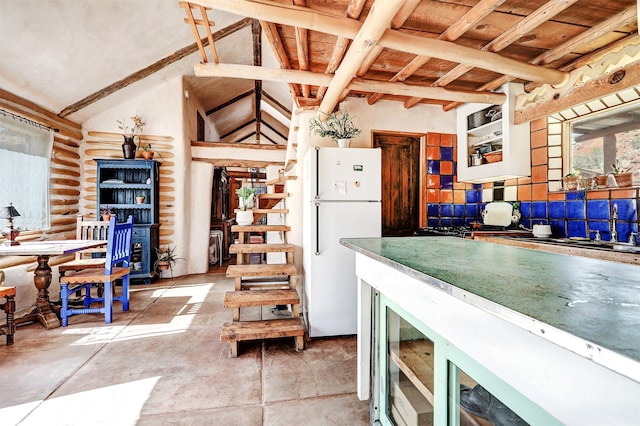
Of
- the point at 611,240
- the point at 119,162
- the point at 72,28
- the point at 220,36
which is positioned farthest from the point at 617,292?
the point at 119,162

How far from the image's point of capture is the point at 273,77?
9.32 ft

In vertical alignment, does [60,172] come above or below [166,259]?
above

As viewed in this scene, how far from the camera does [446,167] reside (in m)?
4.00

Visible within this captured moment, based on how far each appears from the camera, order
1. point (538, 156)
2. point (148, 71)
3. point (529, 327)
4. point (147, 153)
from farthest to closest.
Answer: point (147, 153) < point (148, 71) < point (538, 156) < point (529, 327)

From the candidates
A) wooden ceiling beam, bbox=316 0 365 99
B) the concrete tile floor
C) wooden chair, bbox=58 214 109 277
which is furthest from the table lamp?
wooden ceiling beam, bbox=316 0 365 99

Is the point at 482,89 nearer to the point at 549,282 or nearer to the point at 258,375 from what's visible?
the point at 549,282

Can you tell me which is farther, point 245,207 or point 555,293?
point 245,207

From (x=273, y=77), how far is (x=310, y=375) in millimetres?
2496

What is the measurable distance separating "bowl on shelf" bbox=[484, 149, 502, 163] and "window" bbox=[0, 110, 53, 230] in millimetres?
5292

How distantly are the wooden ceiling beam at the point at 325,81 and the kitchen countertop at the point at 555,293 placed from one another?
2.18 meters

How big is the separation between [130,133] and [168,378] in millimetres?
4374

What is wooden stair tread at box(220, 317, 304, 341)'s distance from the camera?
8.10ft

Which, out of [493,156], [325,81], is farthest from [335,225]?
[493,156]

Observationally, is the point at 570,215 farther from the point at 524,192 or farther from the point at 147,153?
the point at 147,153
